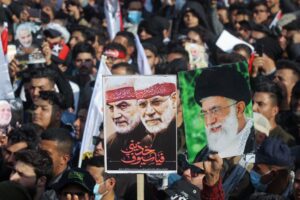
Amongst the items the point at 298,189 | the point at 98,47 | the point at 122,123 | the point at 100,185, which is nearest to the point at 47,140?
the point at 100,185

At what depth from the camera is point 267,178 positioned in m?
7.61

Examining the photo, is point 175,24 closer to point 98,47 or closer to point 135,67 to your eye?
point 98,47

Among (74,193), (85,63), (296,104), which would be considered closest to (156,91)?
(74,193)

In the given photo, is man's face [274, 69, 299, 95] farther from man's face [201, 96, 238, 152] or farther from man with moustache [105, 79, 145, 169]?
man with moustache [105, 79, 145, 169]

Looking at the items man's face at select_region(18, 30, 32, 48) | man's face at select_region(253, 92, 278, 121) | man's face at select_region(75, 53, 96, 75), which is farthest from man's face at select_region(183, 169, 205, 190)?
man's face at select_region(18, 30, 32, 48)

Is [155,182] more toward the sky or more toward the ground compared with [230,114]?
more toward the ground

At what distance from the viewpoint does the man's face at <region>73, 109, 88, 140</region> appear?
1001 centimetres

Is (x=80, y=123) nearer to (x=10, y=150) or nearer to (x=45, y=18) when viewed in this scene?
(x=10, y=150)

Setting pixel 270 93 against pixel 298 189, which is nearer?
pixel 298 189

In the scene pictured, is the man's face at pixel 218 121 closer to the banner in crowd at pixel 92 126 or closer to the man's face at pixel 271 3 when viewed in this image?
the banner in crowd at pixel 92 126

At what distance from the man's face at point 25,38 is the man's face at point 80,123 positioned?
2635 mm

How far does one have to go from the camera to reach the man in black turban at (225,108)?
712 cm

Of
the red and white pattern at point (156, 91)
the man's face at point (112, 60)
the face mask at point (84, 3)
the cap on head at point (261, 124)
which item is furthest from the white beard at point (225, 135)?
the face mask at point (84, 3)

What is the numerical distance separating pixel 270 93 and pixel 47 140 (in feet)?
6.67
